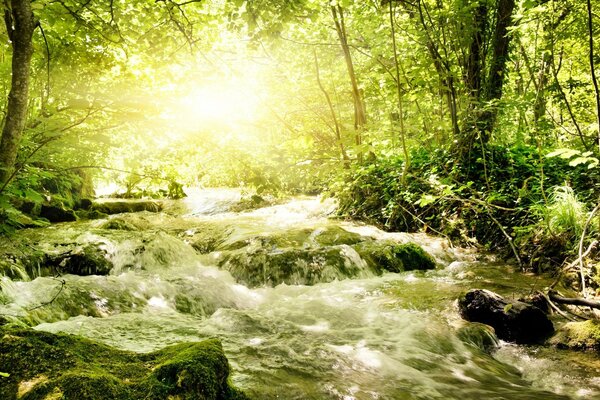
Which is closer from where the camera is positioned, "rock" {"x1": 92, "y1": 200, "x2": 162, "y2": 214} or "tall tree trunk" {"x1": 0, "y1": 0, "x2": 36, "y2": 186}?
"tall tree trunk" {"x1": 0, "y1": 0, "x2": 36, "y2": 186}

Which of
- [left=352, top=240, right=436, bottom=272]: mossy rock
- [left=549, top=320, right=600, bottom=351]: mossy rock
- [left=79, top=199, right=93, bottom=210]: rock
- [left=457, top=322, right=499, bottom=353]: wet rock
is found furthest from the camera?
[left=79, top=199, right=93, bottom=210]: rock

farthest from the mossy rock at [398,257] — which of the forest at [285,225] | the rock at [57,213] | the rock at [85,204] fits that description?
the rock at [85,204]

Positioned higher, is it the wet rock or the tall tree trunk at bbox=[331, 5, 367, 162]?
the tall tree trunk at bbox=[331, 5, 367, 162]

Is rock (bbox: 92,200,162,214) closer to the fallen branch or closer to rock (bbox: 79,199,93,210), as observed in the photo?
rock (bbox: 79,199,93,210)

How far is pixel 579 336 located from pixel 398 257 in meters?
3.17

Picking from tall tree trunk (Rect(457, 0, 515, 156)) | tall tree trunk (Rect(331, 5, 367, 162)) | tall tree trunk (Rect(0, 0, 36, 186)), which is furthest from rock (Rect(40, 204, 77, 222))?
tall tree trunk (Rect(457, 0, 515, 156))

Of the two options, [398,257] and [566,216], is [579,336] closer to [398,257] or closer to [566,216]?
[566,216]

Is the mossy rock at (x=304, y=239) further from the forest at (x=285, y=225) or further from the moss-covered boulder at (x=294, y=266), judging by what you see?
the moss-covered boulder at (x=294, y=266)

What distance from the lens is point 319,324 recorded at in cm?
377

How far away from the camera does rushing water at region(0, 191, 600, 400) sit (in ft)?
8.37

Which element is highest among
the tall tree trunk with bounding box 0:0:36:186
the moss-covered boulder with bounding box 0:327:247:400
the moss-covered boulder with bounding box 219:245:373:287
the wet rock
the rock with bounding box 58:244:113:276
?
the tall tree trunk with bounding box 0:0:36:186

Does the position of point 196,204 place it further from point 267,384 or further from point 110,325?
point 267,384

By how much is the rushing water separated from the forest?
Result: 0.03m

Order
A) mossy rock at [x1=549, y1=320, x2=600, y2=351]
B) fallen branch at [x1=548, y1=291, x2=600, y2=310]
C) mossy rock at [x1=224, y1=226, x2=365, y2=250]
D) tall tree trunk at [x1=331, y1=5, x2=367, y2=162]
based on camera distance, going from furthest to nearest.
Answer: tall tree trunk at [x1=331, y1=5, x2=367, y2=162], mossy rock at [x1=224, y1=226, x2=365, y2=250], fallen branch at [x1=548, y1=291, x2=600, y2=310], mossy rock at [x1=549, y1=320, x2=600, y2=351]
